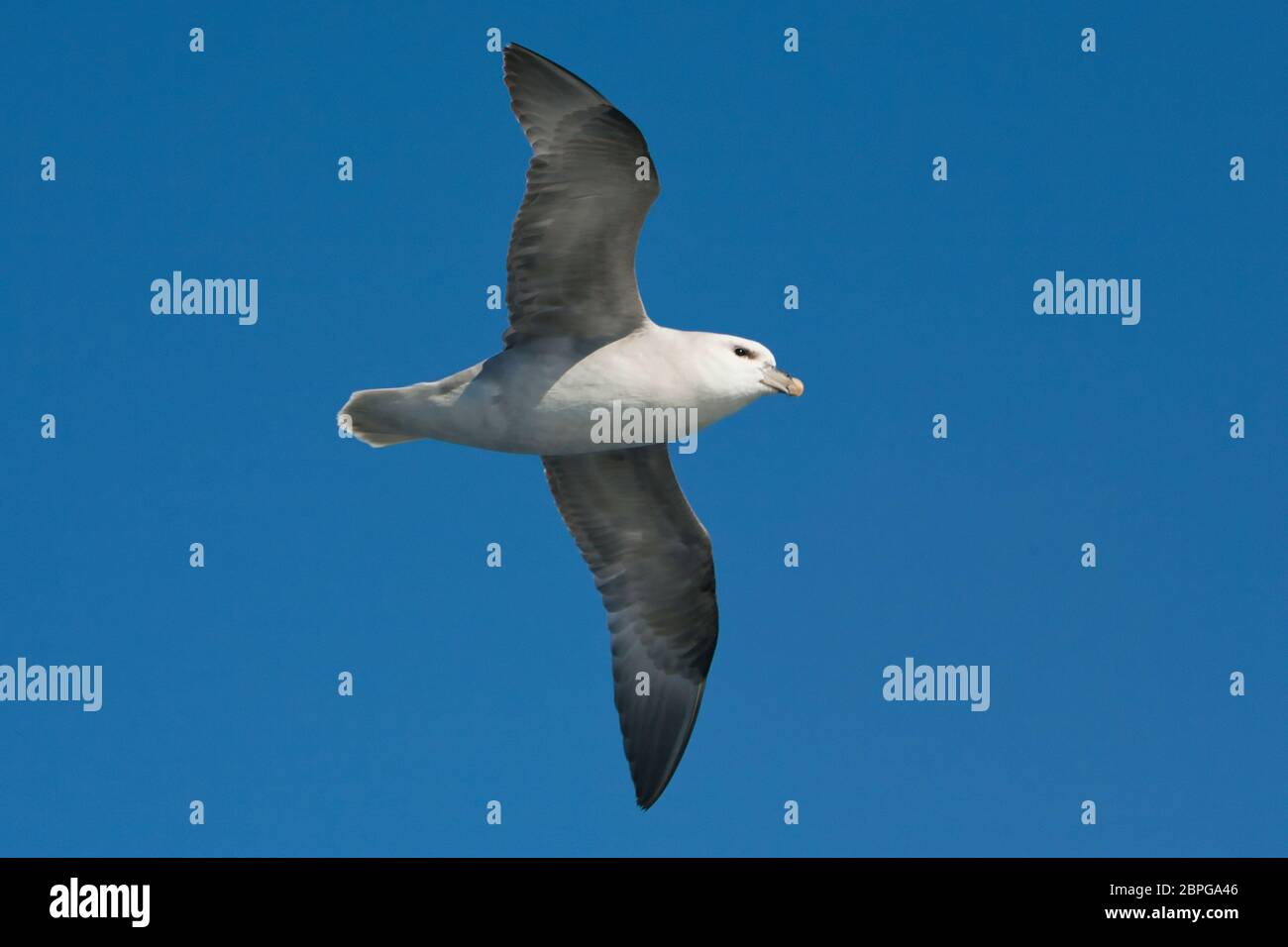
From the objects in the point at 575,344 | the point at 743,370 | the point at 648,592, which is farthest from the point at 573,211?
the point at 648,592

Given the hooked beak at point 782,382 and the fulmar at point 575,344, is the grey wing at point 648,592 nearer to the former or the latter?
the fulmar at point 575,344

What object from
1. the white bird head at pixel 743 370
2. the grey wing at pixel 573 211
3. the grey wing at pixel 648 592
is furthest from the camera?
the grey wing at pixel 648 592

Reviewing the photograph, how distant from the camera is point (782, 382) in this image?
11.0 m

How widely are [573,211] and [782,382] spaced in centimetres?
A: 177

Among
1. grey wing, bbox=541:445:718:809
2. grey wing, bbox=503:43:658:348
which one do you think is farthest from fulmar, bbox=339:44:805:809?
grey wing, bbox=541:445:718:809

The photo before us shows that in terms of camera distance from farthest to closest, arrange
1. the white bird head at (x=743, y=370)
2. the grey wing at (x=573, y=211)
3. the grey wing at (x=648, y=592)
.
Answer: the grey wing at (x=648, y=592) < the white bird head at (x=743, y=370) < the grey wing at (x=573, y=211)

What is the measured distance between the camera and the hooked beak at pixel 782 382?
11008mm

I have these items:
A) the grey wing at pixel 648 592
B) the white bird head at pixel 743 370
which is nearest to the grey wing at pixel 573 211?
the white bird head at pixel 743 370

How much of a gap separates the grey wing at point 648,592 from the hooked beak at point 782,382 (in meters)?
1.58

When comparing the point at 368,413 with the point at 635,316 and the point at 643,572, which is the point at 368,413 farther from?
the point at 643,572

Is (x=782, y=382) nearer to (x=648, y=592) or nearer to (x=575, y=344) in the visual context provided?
(x=575, y=344)

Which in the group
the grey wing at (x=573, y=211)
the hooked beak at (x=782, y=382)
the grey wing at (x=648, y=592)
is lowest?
the grey wing at (x=648, y=592)

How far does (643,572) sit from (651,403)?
2074 millimetres
